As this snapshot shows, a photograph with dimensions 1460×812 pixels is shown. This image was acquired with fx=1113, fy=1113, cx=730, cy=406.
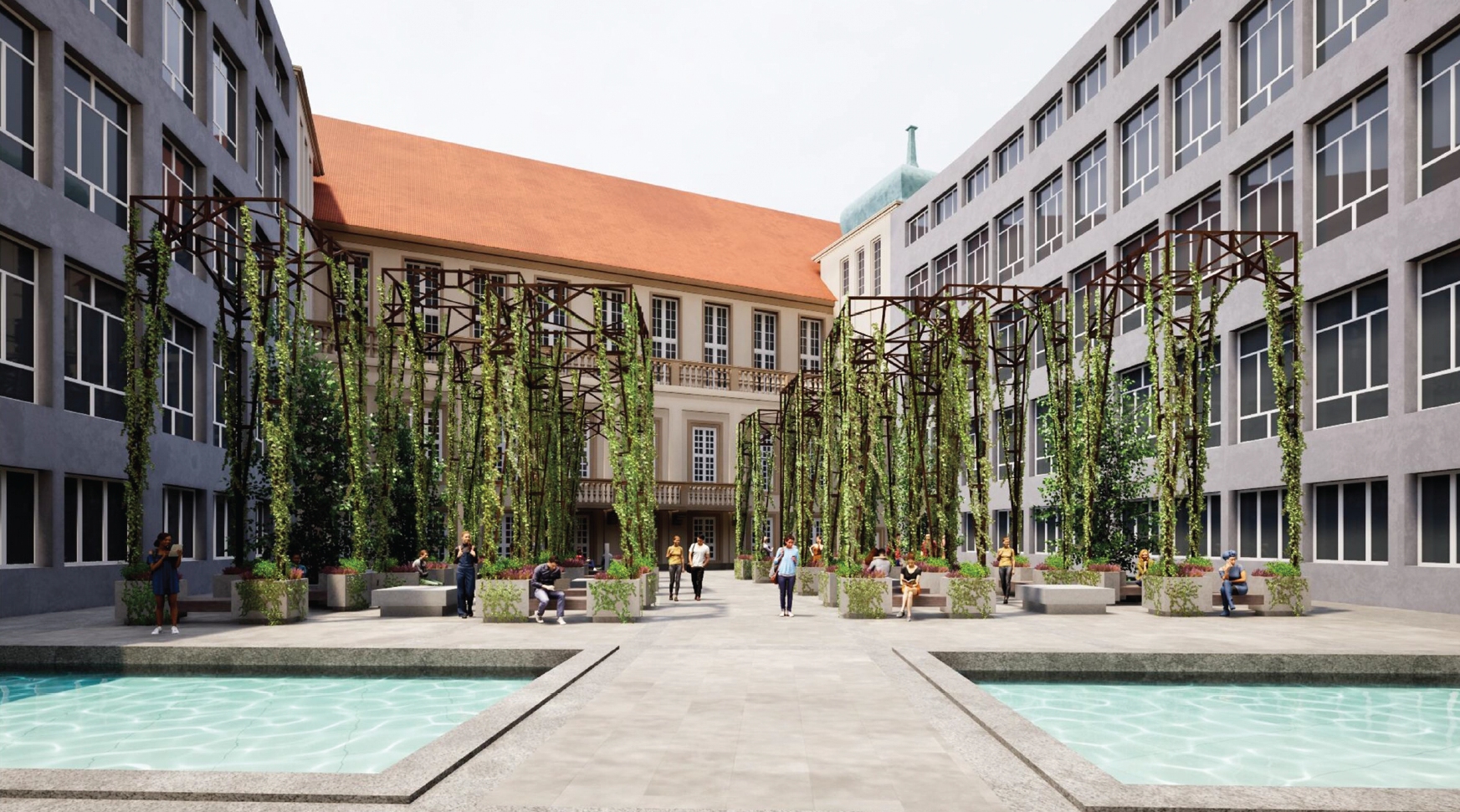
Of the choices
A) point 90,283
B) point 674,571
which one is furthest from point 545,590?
point 90,283

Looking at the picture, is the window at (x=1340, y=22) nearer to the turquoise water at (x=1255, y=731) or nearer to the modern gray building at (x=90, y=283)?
the turquoise water at (x=1255, y=731)

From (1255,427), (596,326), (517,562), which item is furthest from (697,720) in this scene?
(1255,427)

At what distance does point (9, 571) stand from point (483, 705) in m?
13.5

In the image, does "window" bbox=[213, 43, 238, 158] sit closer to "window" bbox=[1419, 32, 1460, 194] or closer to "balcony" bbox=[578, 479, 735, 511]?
"balcony" bbox=[578, 479, 735, 511]

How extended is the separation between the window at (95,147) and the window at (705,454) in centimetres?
3015

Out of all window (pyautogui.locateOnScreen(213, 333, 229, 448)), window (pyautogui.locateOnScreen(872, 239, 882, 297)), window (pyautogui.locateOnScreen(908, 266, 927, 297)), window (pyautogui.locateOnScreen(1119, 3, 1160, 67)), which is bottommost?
window (pyautogui.locateOnScreen(213, 333, 229, 448))

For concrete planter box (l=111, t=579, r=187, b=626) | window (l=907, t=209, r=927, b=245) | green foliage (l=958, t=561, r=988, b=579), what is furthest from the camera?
window (l=907, t=209, r=927, b=245)

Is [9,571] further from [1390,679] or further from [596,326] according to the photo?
[1390,679]

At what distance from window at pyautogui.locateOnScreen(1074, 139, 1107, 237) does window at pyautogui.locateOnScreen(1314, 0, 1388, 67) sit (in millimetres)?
11617

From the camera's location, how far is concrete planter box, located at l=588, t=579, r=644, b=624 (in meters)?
20.5

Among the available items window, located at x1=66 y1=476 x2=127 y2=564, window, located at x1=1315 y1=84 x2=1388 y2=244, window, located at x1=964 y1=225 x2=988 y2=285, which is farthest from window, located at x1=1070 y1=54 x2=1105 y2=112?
window, located at x1=66 y1=476 x2=127 y2=564

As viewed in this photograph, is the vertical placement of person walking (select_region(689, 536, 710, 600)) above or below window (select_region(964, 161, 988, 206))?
below

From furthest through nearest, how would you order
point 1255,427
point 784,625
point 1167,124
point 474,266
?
point 474,266 → point 1167,124 → point 1255,427 → point 784,625

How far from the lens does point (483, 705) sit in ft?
43.0
